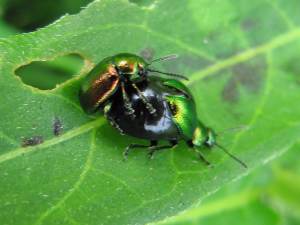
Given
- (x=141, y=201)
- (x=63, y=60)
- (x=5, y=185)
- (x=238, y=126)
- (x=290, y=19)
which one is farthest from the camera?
(x=63, y=60)

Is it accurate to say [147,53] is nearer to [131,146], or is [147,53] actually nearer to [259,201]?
[131,146]

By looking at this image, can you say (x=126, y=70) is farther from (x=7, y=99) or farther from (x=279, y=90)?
(x=279, y=90)

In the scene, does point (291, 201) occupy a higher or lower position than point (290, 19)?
lower

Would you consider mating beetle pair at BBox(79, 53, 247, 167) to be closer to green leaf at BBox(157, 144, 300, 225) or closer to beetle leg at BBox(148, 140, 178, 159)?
beetle leg at BBox(148, 140, 178, 159)

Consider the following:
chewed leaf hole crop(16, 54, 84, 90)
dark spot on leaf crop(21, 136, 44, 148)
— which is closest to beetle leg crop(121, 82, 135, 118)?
dark spot on leaf crop(21, 136, 44, 148)

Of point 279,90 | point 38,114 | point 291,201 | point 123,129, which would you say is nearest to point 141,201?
point 123,129

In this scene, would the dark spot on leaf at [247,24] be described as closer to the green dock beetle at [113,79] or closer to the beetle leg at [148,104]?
the green dock beetle at [113,79]
